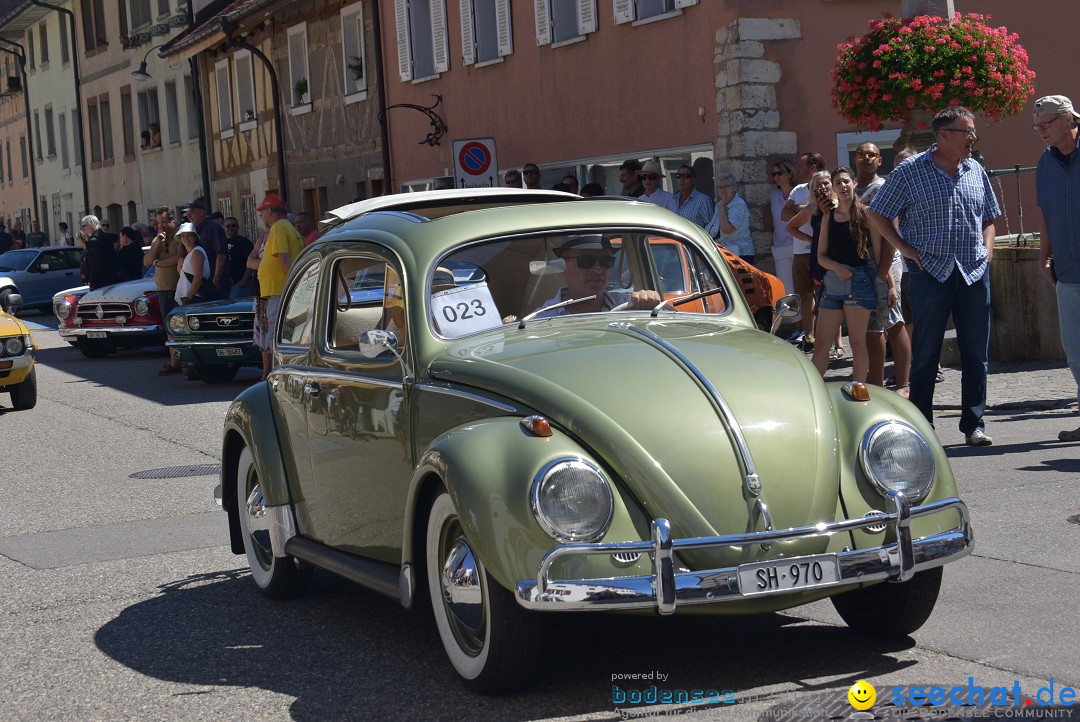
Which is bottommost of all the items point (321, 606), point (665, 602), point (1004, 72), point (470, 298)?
point (321, 606)

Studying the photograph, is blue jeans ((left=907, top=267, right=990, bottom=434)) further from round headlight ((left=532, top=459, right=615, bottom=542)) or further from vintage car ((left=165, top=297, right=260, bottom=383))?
vintage car ((left=165, top=297, right=260, bottom=383))

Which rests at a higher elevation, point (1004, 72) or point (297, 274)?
point (1004, 72)

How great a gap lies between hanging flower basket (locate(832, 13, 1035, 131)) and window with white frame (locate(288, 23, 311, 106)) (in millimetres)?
20076

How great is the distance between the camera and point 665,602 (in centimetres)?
473

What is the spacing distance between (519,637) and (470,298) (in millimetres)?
1628

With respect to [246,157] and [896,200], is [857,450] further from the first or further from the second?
[246,157]

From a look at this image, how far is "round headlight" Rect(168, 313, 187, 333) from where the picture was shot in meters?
→ 18.5

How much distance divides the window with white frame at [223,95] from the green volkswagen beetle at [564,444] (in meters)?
34.2

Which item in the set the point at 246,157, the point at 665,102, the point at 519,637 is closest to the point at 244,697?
the point at 519,637

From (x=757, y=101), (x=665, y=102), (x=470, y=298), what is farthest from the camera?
(x=665, y=102)

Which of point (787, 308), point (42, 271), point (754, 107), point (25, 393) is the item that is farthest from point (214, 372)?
point (42, 271)

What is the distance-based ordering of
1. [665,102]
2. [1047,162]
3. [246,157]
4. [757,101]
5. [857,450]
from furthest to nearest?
[246,157] < [665,102] < [757,101] < [1047,162] < [857,450]

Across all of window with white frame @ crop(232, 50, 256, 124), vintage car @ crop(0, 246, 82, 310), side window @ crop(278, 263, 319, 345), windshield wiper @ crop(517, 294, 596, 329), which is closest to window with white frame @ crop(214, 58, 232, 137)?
window with white frame @ crop(232, 50, 256, 124)

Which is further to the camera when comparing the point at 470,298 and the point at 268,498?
the point at 268,498
